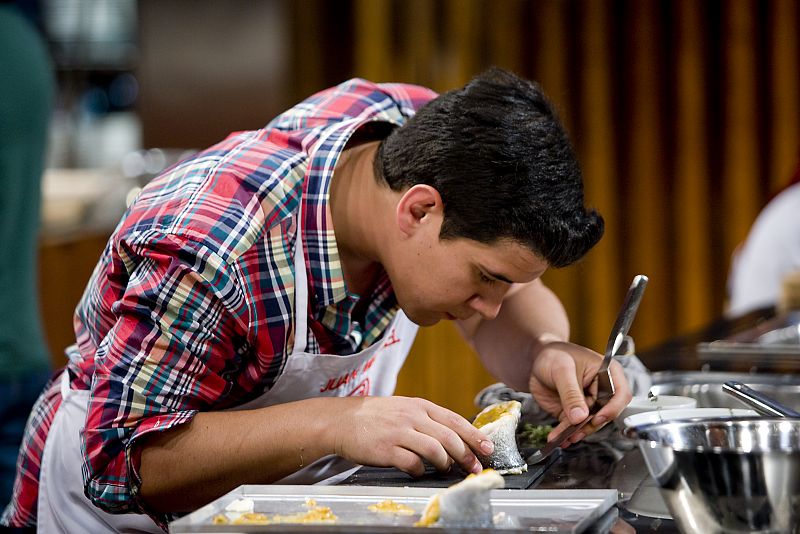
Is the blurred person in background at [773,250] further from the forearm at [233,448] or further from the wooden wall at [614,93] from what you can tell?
the forearm at [233,448]

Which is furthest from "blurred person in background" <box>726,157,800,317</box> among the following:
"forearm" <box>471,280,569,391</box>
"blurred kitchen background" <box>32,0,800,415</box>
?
"forearm" <box>471,280,569,391</box>

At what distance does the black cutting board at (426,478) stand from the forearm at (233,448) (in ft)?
0.20

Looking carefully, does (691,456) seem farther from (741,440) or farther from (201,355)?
(201,355)

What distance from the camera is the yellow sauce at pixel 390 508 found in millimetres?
1097

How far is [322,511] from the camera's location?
3.57 feet

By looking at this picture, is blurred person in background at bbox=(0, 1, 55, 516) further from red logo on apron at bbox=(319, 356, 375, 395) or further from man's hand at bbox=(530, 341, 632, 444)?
man's hand at bbox=(530, 341, 632, 444)

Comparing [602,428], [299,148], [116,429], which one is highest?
[299,148]

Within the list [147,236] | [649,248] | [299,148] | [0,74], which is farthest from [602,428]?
[649,248]

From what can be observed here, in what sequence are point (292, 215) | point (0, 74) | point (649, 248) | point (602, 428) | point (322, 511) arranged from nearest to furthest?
point (322, 511)
point (292, 215)
point (602, 428)
point (0, 74)
point (649, 248)

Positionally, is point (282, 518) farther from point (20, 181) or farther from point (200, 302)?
point (20, 181)

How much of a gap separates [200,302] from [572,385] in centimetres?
57

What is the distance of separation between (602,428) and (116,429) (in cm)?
71

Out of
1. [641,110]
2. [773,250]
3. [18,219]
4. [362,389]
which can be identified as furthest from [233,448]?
[641,110]

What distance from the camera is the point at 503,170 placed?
1.38 m
